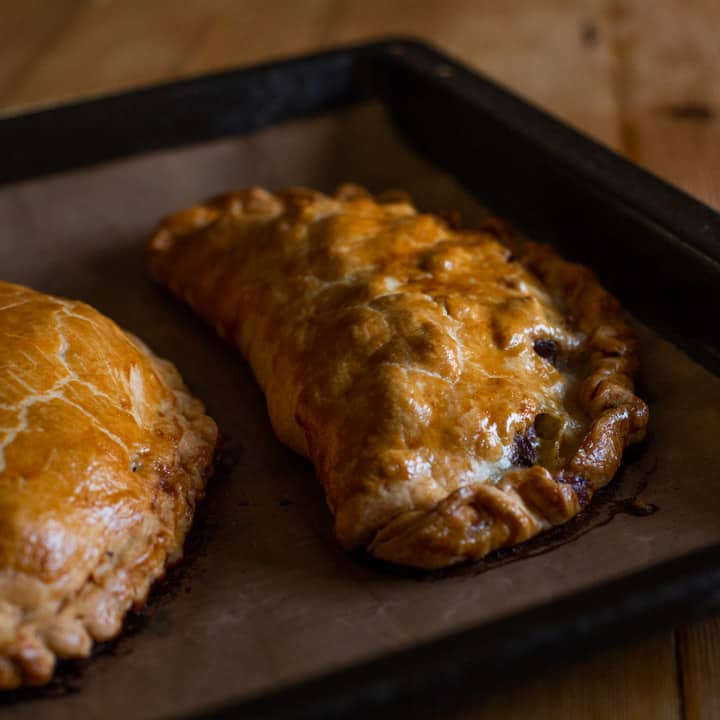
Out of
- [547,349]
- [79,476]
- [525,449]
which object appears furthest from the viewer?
[547,349]

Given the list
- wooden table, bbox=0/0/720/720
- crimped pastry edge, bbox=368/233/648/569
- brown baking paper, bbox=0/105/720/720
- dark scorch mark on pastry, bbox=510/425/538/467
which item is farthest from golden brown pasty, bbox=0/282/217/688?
wooden table, bbox=0/0/720/720

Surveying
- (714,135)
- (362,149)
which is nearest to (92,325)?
(362,149)

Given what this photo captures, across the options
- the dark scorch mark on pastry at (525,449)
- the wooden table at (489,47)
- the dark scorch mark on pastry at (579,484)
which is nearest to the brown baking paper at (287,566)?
the dark scorch mark on pastry at (579,484)

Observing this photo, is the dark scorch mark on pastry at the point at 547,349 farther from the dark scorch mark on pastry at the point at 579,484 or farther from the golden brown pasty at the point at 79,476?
the golden brown pasty at the point at 79,476

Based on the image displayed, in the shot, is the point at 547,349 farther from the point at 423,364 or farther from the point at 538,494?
the point at 538,494

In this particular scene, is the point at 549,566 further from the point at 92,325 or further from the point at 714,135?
the point at 714,135

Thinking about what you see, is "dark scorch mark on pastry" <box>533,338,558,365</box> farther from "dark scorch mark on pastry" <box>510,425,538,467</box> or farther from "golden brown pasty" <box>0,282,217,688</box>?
"golden brown pasty" <box>0,282,217,688</box>

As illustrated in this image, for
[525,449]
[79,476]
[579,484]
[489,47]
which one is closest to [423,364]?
[525,449]
